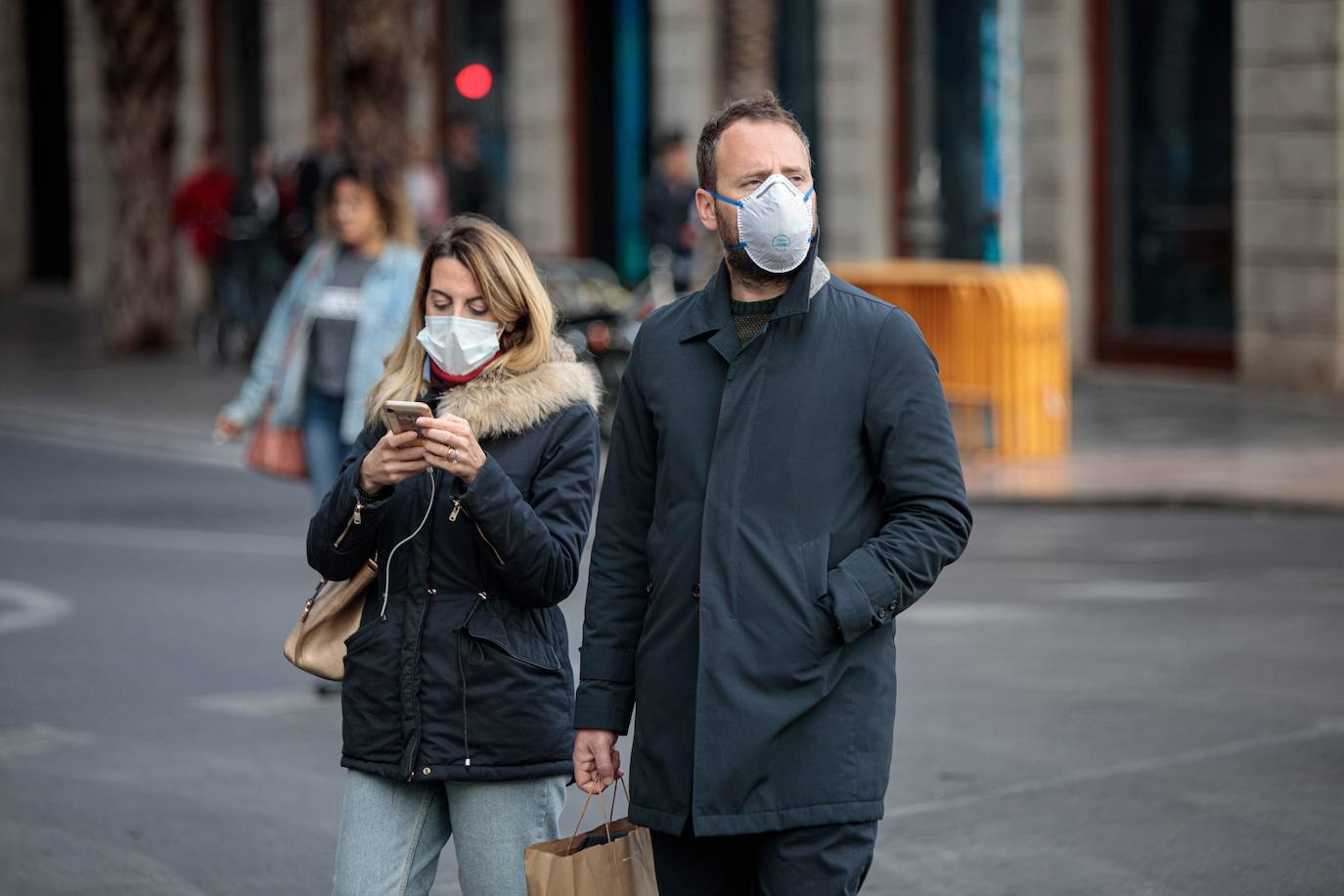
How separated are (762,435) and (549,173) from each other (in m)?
22.9

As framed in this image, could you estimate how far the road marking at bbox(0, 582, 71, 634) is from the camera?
933 cm

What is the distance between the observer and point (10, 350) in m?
24.0

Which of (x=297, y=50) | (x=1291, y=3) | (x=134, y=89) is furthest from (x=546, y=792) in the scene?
(x=297, y=50)

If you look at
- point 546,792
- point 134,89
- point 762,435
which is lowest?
point 546,792

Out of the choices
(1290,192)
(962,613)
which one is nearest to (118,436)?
(962,613)

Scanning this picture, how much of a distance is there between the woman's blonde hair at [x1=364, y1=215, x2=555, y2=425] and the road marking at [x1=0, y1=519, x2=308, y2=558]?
22.3ft

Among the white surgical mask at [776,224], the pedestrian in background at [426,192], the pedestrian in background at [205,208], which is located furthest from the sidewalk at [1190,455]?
the pedestrian in background at [205,208]

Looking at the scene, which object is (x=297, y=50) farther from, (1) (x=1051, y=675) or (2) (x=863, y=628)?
(2) (x=863, y=628)

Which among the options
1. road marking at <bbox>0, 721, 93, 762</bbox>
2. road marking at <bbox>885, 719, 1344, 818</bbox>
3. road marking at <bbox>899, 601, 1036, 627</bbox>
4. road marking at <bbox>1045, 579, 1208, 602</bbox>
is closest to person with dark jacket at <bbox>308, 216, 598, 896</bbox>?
road marking at <bbox>885, 719, 1344, 818</bbox>

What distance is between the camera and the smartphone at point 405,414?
12.2ft

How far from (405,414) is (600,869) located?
81 centimetres

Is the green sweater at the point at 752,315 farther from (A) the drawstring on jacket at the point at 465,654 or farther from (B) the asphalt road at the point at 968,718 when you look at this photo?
(B) the asphalt road at the point at 968,718

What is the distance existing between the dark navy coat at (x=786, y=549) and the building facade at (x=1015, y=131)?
46.6 ft

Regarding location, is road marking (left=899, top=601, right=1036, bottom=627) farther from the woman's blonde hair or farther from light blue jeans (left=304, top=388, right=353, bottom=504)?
the woman's blonde hair
